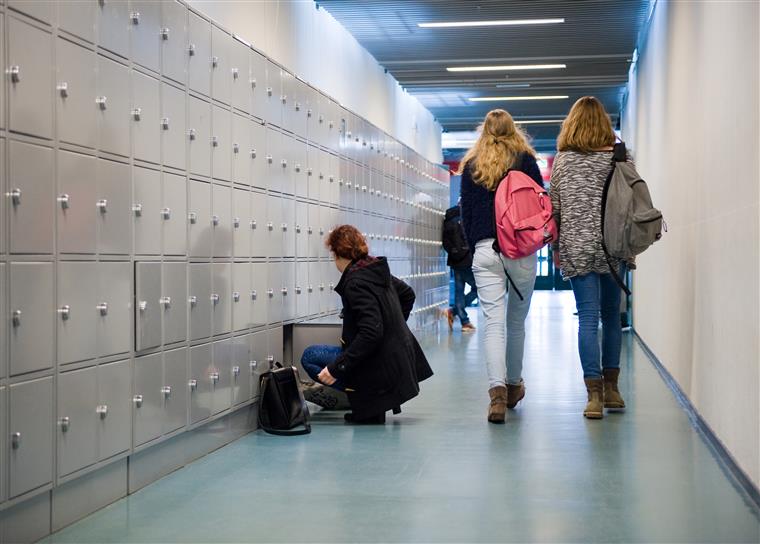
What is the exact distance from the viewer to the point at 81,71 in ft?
11.5

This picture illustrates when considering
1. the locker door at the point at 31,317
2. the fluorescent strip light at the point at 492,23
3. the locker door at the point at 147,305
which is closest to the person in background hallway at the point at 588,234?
the locker door at the point at 147,305

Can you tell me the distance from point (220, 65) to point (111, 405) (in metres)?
1.96

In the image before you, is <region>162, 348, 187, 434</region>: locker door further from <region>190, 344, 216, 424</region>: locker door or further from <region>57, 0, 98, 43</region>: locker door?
<region>57, 0, 98, 43</region>: locker door

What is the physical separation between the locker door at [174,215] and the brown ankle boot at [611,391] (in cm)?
261

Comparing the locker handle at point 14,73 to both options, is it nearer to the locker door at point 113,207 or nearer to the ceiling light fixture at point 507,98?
the locker door at point 113,207

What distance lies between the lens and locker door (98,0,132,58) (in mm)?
Result: 3700

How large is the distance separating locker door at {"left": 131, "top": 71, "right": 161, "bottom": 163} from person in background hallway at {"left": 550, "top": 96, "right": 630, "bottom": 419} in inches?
92.9

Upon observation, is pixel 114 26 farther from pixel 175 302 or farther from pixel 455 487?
pixel 455 487

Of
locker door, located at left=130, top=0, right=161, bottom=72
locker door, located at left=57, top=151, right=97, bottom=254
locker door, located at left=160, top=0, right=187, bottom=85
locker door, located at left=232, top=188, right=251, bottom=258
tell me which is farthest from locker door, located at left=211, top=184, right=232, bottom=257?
locker door, located at left=57, top=151, right=97, bottom=254

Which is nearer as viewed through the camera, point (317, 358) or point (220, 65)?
point (220, 65)

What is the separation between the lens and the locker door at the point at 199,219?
15.1ft

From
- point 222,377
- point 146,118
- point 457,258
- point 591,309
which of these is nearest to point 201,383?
point 222,377

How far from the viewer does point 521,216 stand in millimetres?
5430

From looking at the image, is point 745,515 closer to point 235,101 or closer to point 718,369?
point 718,369
